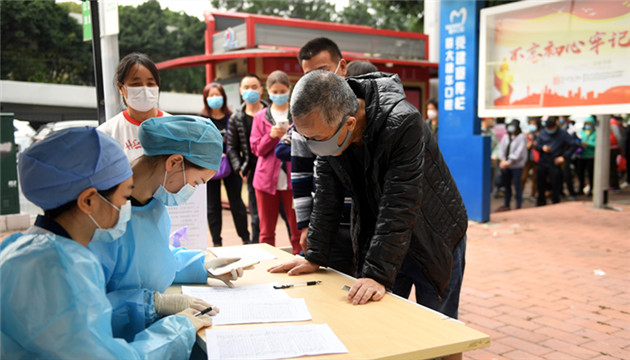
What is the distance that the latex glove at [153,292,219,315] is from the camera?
1886mm

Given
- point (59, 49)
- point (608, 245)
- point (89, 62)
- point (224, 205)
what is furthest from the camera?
point (89, 62)

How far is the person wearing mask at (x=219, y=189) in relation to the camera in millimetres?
5551

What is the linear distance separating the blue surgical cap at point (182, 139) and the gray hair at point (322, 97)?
1.16ft

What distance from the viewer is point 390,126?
2.13m

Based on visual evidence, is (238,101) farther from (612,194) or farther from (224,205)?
(612,194)

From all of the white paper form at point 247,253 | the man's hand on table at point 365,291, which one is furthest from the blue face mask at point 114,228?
the white paper form at point 247,253

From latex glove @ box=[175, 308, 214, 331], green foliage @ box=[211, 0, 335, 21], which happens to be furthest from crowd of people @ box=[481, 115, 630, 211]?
green foliage @ box=[211, 0, 335, 21]

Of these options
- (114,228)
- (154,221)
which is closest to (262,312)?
(154,221)

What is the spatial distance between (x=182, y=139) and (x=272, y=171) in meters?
2.66

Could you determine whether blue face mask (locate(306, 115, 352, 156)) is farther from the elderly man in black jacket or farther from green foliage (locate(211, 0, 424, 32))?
green foliage (locate(211, 0, 424, 32))

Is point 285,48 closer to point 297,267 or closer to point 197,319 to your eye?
point 297,267

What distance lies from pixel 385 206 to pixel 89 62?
2288cm

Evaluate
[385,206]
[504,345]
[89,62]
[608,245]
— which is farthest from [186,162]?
[89,62]

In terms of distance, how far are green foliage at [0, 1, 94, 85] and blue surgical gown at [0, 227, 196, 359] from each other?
1337 cm
